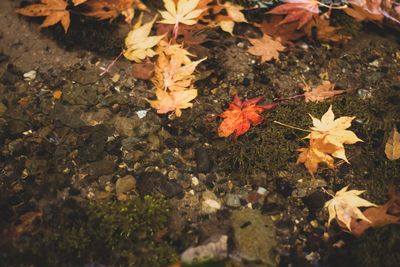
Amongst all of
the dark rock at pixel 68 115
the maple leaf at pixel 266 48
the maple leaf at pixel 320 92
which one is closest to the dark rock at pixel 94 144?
the dark rock at pixel 68 115

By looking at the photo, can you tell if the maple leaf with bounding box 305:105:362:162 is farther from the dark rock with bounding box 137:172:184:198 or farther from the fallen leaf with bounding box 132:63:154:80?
the fallen leaf with bounding box 132:63:154:80

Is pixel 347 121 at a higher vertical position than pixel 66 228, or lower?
higher

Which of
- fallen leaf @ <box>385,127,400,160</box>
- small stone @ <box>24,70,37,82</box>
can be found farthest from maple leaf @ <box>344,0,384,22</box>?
small stone @ <box>24,70,37,82</box>

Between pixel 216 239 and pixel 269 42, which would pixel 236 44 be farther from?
pixel 216 239

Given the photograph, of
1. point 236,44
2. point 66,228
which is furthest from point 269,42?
point 66,228

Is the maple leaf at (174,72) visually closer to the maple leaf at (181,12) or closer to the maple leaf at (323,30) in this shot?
the maple leaf at (181,12)
